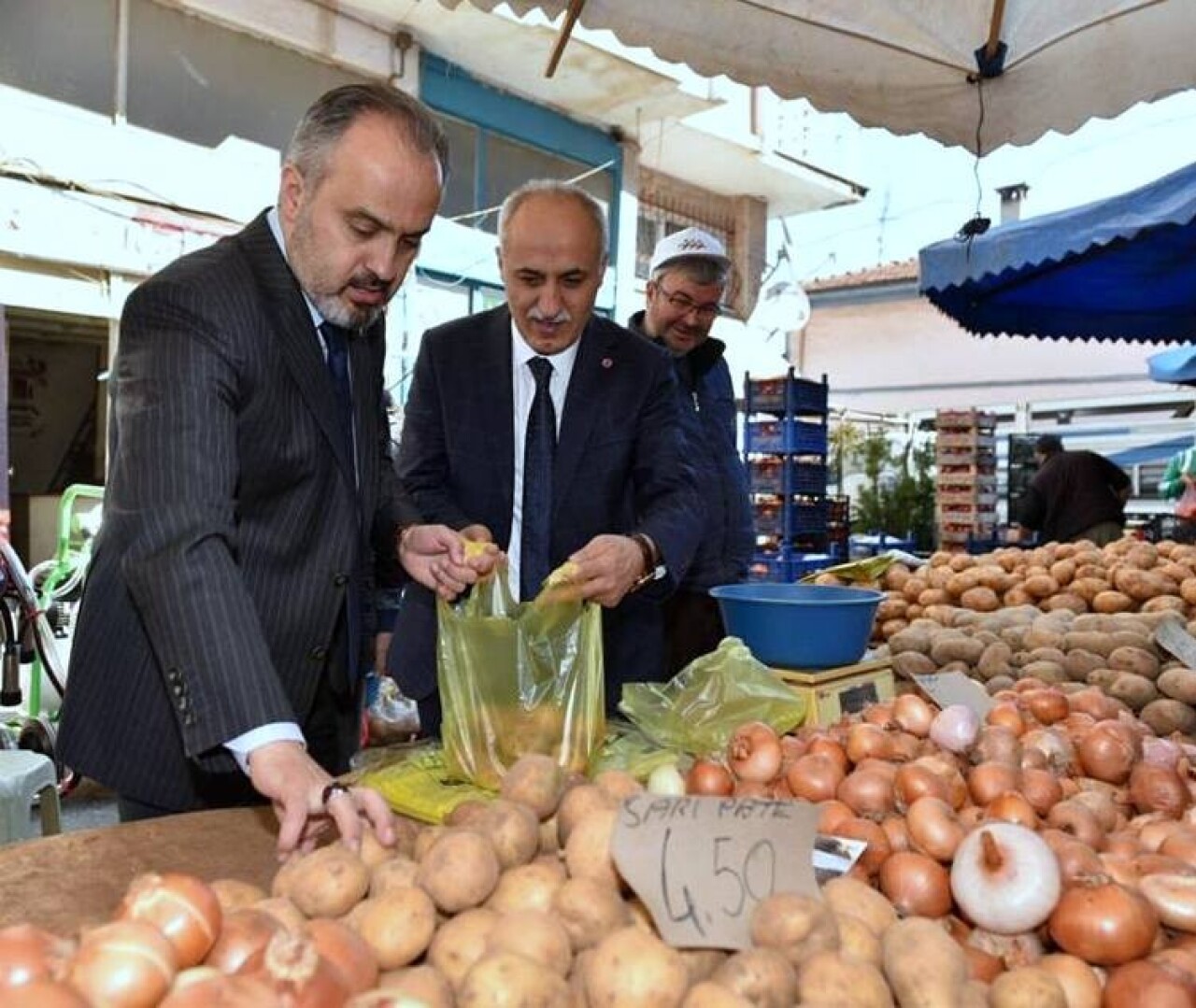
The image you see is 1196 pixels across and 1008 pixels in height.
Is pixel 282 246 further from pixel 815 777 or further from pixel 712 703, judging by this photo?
pixel 815 777

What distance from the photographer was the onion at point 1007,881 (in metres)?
1.15

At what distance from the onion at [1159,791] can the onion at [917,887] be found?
592 mm

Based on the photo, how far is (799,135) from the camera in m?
14.2

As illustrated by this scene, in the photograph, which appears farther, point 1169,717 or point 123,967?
point 1169,717

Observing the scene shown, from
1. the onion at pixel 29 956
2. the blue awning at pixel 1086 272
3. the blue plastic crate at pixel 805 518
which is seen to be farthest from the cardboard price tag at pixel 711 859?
the blue plastic crate at pixel 805 518

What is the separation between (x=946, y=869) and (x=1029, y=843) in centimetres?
13

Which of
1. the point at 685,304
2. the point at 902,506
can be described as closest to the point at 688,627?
Result: the point at 685,304

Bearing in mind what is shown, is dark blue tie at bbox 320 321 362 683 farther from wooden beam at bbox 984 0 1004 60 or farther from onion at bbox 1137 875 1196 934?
wooden beam at bbox 984 0 1004 60

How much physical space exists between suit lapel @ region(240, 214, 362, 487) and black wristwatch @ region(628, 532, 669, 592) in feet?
2.16

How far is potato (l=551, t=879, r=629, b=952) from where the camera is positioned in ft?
3.43

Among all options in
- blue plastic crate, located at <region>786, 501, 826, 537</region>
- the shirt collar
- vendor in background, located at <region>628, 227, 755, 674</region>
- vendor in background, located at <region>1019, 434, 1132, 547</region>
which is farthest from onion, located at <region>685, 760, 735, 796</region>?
blue plastic crate, located at <region>786, 501, 826, 537</region>

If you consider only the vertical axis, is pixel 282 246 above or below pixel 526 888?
above

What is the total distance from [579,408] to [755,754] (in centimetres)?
110

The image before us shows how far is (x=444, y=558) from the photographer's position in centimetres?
195
